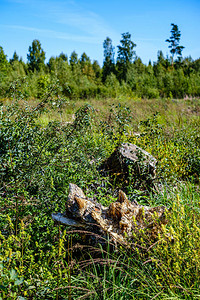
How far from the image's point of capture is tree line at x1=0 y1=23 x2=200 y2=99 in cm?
2084

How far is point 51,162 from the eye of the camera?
3232 mm

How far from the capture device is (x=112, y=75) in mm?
24812

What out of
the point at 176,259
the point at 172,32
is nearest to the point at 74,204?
the point at 176,259

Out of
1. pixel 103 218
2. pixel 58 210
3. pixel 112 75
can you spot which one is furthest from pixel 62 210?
pixel 112 75

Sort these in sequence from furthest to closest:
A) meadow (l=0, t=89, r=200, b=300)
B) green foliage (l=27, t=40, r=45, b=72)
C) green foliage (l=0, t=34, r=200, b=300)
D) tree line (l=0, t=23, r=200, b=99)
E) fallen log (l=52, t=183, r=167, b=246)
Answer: green foliage (l=27, t=40, r=45, b=72) < tree line (l=0, t=23, r=200, b=99) < fallen log (l=52, t=183, r=167, b=246) < meadow (l=0, t=89, r=200, b=300) < green foliage (l=0, t=34, r=200, b=300)

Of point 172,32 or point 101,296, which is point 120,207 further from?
point 172,32

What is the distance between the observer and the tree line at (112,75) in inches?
821

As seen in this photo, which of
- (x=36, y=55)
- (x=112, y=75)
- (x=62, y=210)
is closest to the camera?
(x=62, y=210)

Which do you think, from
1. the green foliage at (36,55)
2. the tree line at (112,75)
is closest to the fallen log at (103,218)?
the tree line at (112,75)

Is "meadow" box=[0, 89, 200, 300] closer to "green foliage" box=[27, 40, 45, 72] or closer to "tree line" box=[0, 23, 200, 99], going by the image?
"tree line" box=[0, 23, 200, 99]

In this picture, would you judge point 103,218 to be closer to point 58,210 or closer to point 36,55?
point 58,210

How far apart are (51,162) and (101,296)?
1769mm

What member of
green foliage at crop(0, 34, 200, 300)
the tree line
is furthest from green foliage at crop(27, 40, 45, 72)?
green foliage at crop(0, 34, 200, 300)

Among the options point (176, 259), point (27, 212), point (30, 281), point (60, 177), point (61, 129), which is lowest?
point (30, 281)
